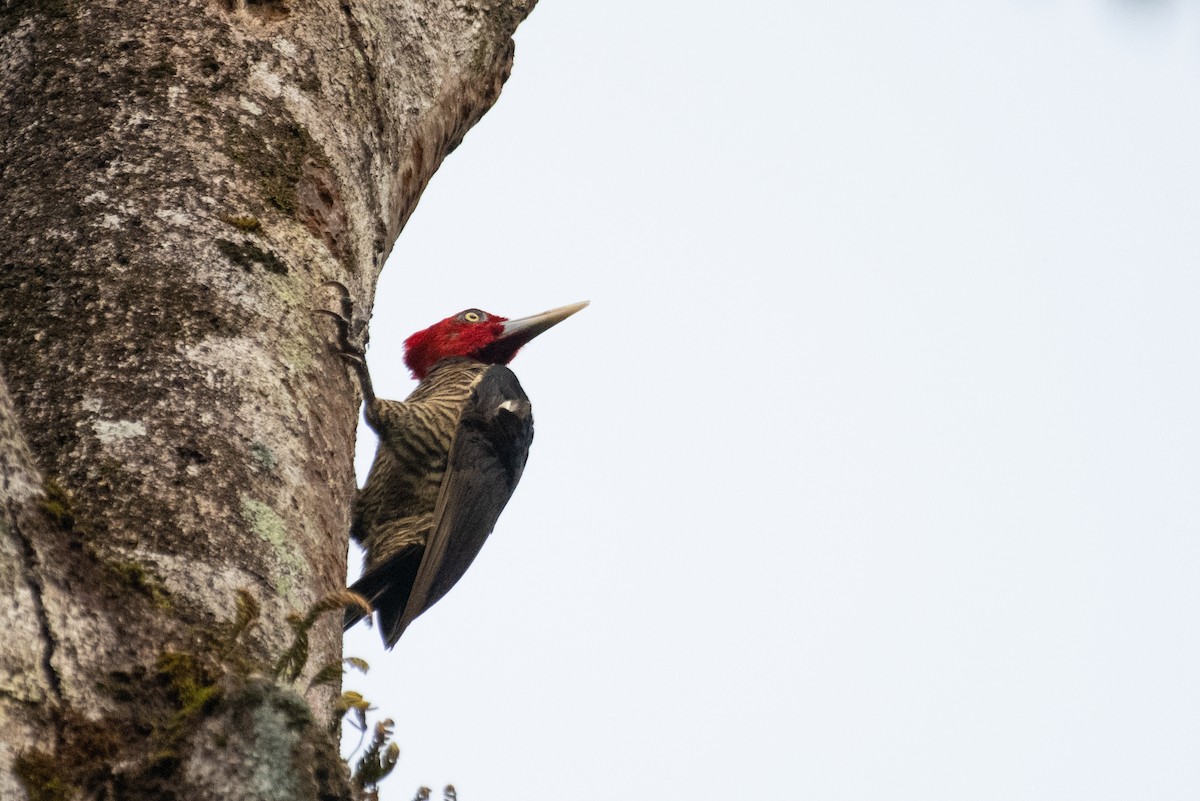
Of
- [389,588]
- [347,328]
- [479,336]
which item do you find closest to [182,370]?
[347,328]

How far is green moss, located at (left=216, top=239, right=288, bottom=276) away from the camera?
2.27 meters

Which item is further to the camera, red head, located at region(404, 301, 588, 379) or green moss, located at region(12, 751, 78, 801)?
red head, located at region(404, 301, 588, 379)

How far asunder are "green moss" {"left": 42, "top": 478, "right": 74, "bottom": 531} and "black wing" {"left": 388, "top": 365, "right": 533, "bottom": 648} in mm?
2565

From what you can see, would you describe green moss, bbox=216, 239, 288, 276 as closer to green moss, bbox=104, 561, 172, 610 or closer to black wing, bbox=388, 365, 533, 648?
green moss, bbox=104, 561, 172, 610

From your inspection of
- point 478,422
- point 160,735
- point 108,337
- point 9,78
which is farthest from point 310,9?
point 478,422

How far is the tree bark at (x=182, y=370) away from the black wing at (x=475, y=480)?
152 centimetres

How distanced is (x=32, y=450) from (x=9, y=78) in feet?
3.29

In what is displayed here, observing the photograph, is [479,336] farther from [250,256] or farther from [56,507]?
[56,507]

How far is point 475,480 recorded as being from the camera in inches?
184

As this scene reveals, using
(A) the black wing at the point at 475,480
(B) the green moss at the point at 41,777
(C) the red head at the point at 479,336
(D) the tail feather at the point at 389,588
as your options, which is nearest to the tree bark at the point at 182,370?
(B) the green moss at the point at 41,777

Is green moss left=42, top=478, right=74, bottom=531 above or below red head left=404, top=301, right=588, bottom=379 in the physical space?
below

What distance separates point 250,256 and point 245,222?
7cm

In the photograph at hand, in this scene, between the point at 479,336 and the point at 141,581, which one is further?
the point at 479,336

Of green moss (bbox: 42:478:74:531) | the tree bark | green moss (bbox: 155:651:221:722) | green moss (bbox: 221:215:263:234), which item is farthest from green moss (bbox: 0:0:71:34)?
green moss (bbox: 155:651:221:722)
